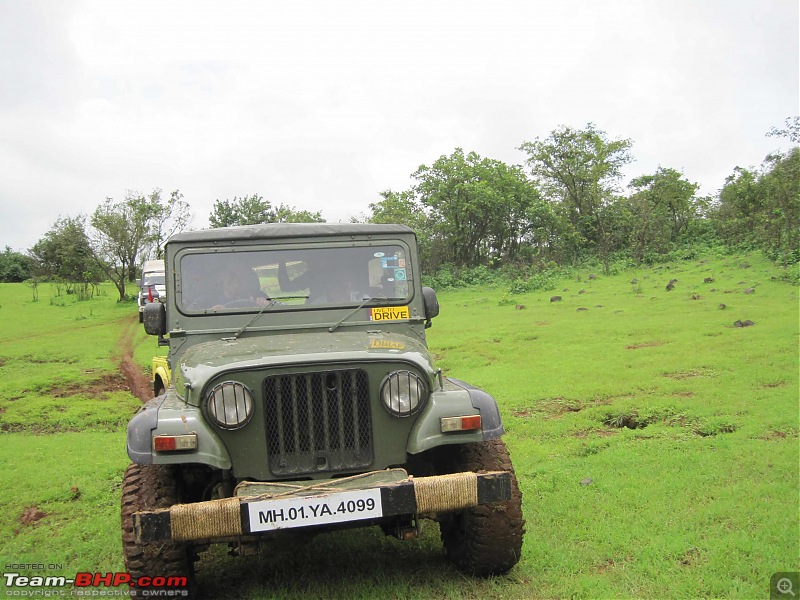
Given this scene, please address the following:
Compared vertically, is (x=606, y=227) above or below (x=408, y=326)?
above

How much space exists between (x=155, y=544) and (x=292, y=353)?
3.70 feet

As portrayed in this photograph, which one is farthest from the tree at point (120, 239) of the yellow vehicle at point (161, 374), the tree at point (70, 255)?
the yellow vehicle at point (161, 374)

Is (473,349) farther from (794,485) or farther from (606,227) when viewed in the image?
(606,227)

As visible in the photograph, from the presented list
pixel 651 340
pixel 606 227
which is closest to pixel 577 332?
pixel 651 340

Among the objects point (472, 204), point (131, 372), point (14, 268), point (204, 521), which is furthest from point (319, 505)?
point (14, 268)

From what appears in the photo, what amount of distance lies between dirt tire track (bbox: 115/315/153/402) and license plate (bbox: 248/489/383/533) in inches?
292

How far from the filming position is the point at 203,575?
14.0 ft

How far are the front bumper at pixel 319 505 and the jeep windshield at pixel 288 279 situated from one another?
158 cm

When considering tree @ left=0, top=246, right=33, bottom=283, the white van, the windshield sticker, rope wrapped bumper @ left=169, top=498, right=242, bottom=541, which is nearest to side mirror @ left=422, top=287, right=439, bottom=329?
the windshield sticker

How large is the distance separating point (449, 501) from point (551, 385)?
6271 mm

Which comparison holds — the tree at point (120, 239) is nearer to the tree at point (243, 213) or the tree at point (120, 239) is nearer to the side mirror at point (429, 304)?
the tree at point (243, 213)

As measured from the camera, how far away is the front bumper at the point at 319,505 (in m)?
3.33

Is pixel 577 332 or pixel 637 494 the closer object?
pixel 637 494

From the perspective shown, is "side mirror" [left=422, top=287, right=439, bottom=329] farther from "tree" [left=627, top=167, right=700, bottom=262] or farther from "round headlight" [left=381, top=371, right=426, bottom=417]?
"tree" [left=627, top=167, right=700, bottom=262]
